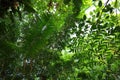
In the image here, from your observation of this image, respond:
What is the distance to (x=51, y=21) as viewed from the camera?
17.7 feet

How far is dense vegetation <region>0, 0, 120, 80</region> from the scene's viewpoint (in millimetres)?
5395

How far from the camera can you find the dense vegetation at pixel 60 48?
17.7 feet

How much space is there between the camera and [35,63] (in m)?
8.94

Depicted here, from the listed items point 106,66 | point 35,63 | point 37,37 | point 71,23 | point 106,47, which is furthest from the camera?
point 35,63

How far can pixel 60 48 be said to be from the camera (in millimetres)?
8750

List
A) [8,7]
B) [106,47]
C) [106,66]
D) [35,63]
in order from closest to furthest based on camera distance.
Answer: [8,7] → [106,47] → [106,66] → [35,63]

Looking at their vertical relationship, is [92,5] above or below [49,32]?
above

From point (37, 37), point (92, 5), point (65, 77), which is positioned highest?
point (92, 5)

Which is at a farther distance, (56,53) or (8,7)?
(56,53)

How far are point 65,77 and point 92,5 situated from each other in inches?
89.9

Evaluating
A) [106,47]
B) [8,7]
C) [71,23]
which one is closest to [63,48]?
[71,23]

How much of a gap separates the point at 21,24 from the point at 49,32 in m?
3.93

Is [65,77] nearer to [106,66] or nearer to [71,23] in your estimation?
[71,23]

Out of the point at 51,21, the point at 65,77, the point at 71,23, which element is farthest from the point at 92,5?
the point at 51,21
